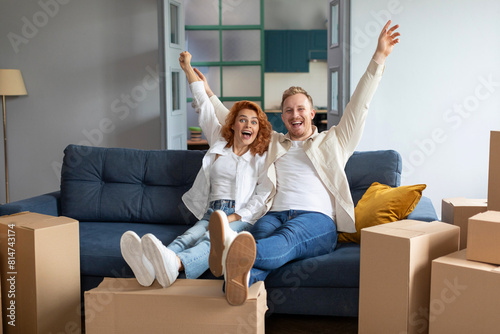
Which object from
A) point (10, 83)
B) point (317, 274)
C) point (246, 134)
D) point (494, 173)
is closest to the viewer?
point (494, 173)

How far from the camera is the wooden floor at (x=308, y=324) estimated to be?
255 centimetres

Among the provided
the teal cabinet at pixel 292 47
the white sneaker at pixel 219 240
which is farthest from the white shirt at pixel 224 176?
the teal cabinet at pixel 292 47

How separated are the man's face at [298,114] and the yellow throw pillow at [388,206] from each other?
1.59 ft

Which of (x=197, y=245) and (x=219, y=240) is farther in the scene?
(x=197, y=245)

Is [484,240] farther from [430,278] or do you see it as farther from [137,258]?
[137,258]

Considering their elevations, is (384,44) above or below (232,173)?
above

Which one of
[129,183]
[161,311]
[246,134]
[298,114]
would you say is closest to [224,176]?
[246,134]

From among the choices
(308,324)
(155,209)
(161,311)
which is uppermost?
(155,209)

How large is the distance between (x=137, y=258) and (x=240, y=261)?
0.42m

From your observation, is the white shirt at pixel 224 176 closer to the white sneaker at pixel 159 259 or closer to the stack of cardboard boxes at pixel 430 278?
the white sneaker at pixel 159 259

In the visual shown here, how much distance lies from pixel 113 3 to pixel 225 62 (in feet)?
3.92

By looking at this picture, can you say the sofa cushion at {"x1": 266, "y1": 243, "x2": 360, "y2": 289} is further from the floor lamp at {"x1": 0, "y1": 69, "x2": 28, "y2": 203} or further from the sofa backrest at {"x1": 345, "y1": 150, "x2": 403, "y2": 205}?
the floor lamp at {"x1": 0, "y1": 69, "x2": 28, "y2": 203}

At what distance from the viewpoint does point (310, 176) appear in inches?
110

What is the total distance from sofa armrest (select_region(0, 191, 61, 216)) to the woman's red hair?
1.05m
